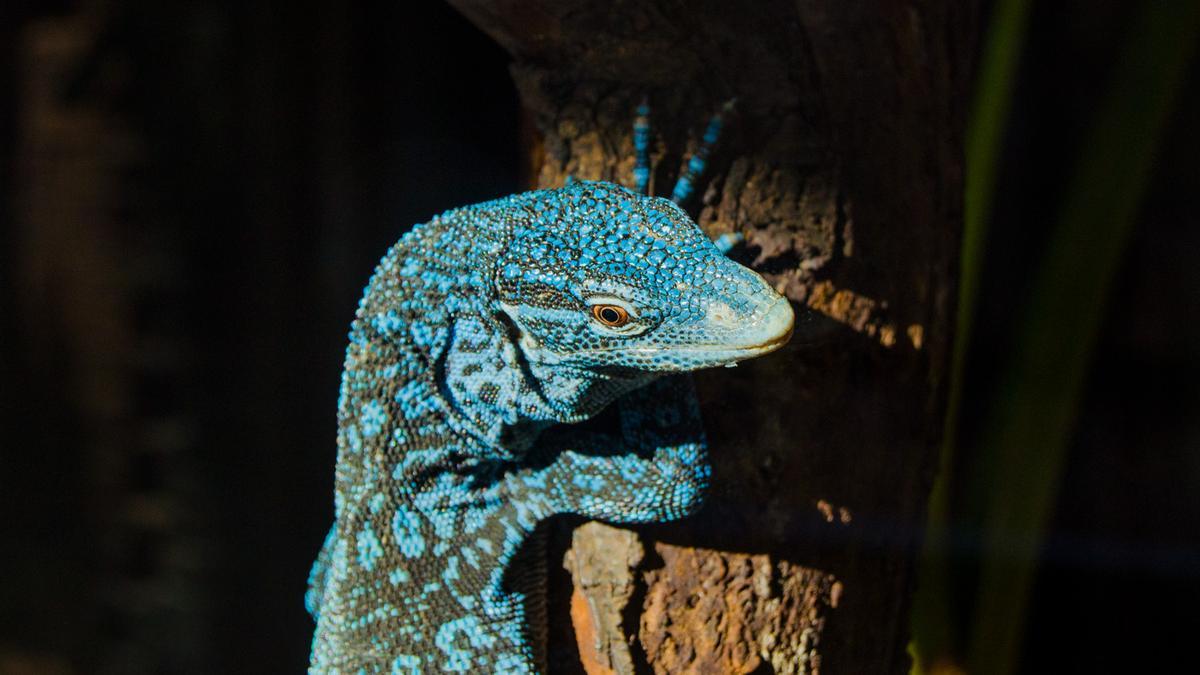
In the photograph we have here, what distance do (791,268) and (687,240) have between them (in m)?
0.37

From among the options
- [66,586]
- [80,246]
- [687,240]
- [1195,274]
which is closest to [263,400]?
[80,246]

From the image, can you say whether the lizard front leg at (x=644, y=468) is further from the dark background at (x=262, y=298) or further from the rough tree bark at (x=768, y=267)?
the dark background at (x=262, y=298)

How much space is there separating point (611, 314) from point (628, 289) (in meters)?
0.05

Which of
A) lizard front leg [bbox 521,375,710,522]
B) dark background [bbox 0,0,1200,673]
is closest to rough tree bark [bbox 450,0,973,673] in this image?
lizard front leg [bbox 521,375,710,522]

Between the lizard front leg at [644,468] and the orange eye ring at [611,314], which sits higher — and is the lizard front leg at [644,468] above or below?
below

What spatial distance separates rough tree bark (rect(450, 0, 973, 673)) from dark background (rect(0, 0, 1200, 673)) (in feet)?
3.82

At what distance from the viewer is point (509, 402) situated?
1.76 m

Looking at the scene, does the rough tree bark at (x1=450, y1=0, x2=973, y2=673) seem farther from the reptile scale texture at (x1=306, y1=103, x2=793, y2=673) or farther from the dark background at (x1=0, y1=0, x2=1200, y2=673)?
the dark background at (x1=0, y1=0, x2=1200, y2=673)

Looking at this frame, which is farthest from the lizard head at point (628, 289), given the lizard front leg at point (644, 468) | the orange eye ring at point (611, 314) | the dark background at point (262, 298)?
the dark background at point (262, 298)

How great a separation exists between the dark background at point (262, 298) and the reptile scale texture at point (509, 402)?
1.28m

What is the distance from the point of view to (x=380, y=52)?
10.4 ft

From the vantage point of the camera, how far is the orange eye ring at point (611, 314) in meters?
1.53

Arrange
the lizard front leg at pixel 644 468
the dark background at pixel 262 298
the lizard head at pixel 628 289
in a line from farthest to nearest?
1. the dark background at pixel 262 298
2. the lizard front leg at pixel 644 468
3. the lizard head at pixel 628 289

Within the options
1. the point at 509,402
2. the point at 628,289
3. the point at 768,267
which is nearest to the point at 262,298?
the point at 509,402
